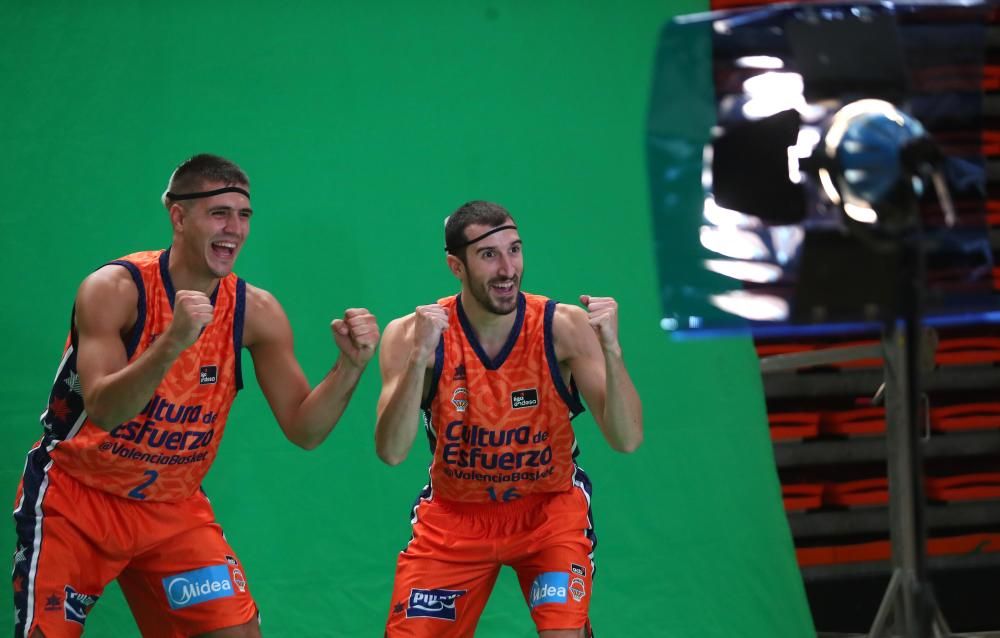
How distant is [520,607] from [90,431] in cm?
207

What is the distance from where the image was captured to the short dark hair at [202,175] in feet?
12.0

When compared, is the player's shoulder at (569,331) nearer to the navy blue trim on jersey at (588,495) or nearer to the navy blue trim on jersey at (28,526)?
the navy blue trim on jersey at (588,495)

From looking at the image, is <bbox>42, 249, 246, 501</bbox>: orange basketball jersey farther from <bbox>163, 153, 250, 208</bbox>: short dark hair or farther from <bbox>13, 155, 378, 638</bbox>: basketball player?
<bbox>163, 153, 250, 208</bbox>: short dark hair

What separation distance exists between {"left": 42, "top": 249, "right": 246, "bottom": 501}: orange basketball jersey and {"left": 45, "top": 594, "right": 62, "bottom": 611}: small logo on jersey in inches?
13.5

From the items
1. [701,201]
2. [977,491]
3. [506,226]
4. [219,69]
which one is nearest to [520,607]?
[506,226]

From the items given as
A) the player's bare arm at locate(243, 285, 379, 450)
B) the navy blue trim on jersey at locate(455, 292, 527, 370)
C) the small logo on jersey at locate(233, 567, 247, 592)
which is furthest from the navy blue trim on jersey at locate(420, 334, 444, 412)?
the small logo on jersey at locate(233, 567, 247, 592)

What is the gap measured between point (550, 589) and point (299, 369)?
108cm

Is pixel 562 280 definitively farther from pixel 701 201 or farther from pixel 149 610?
pixel 701 201

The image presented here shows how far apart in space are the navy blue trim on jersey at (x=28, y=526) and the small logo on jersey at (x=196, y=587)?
39cm

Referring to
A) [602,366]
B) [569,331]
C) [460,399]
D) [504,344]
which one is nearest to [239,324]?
[460,399]

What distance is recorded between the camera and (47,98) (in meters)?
4.93

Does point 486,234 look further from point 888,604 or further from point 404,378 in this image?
point 888,604

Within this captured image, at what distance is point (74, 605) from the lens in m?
3.42

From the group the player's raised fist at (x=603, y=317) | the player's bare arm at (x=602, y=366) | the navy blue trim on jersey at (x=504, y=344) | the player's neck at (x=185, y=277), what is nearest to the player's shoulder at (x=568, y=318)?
the player's bare arm at (x=602, y=366)
